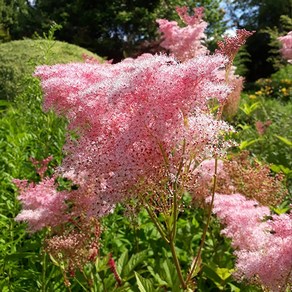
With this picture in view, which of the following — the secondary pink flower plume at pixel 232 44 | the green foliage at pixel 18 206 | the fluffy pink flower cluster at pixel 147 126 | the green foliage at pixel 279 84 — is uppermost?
the secondary pink flower plume at pixel 232 44

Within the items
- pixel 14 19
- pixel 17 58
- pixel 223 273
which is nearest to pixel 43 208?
pixel 223 273

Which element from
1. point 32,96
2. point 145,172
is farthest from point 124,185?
point 32,96

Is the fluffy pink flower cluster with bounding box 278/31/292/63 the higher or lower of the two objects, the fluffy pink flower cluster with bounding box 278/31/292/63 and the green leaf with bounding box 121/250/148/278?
the higher

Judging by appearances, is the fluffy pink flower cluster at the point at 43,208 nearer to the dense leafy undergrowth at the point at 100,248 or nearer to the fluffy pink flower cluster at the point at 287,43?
the dense leafy undergrowth at the point at 100,248

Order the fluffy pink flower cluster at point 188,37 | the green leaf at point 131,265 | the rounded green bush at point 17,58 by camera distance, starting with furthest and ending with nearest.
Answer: the rounded green bush at point 17,58 < the fluffy pink flower cluster at point 188,37 < the green leaf at point 131,265

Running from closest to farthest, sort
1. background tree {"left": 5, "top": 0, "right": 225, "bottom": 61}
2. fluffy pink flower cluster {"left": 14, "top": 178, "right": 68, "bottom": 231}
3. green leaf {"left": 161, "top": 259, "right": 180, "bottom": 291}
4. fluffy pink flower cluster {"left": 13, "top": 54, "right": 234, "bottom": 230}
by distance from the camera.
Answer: fluffy pink flower cluster {"left": 13, "top": 54, "right": 234, "bottom": 230}, fluffy pink flower cluster {"left": 14, "top": 178, "right": 68, "bottom": 231}, green leaf {"left": 161, "top": 259, "right": 180, "bottom": 291}, background tree {"left": 5, "top": 0, "right": 225, "bottom": 61}

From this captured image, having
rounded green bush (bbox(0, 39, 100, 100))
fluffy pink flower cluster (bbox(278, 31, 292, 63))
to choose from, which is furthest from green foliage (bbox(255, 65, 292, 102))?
fluffy pink flower cluster (bbox(278, 31, 292, 63))

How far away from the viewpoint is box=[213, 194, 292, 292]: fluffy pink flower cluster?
1.91 meters

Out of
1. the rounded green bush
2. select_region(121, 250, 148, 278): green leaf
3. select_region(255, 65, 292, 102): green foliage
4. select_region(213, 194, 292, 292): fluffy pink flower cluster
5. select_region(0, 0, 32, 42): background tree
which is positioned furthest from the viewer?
select_region(0, 0, 32, 42): background tree

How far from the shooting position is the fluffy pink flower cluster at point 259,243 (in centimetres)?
191

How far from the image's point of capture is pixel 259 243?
A: 2201mm

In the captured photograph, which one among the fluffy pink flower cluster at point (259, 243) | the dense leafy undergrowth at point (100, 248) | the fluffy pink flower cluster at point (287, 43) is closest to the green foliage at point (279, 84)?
the fluffy pink flower cluster at point (287, 43)

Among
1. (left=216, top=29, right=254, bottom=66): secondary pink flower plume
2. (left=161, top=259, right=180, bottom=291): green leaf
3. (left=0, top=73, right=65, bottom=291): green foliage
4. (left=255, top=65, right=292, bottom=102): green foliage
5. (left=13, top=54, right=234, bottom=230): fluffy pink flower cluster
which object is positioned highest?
(left=216, top=29, right=254, bottom=66): secondary pink flower plume

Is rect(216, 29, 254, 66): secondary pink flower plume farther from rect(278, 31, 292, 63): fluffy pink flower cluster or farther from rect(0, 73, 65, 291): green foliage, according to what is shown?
rect(278, 31, 292, 63): fluffy pink flower cluster
